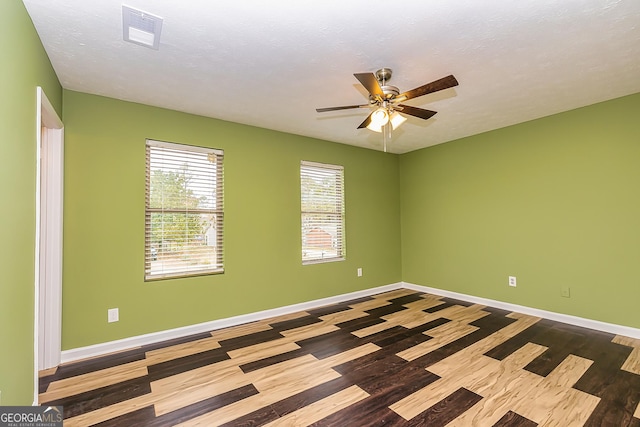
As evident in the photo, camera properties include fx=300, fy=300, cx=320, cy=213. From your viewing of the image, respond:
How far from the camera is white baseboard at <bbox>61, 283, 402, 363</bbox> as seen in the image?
2.80 metres

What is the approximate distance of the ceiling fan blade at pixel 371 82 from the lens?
2.00m

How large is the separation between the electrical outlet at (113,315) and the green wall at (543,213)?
437 cm

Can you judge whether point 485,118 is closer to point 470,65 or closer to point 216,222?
point 470,65

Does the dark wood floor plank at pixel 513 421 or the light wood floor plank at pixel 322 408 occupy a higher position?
the light wood floor plank at pixel 322 408

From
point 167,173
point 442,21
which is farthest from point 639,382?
point 167,173

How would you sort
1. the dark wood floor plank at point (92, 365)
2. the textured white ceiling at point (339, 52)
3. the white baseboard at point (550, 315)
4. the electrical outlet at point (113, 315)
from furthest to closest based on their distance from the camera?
the white baseboard at point (550, 315), the electrical outlet at point (113, 315), the dark wood floor plank at point (92, 365), the textured white ceiling at point (339, 52)

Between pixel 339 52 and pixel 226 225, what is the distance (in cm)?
231

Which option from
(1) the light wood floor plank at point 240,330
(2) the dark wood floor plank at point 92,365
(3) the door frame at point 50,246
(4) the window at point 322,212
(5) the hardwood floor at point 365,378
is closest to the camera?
(5) the hardwood floor at point 365,378

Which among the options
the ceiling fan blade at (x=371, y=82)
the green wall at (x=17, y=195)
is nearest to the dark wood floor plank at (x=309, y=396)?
the green wall at (x=17, y=195)

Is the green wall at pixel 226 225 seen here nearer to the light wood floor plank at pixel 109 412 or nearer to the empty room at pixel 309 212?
the empty room at pixel 309 212

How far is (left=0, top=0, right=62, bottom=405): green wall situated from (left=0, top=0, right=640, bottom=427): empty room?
0.02 m

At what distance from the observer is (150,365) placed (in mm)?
2645

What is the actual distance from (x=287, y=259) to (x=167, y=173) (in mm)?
1824

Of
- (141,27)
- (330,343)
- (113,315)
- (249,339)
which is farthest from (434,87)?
(113,315)
